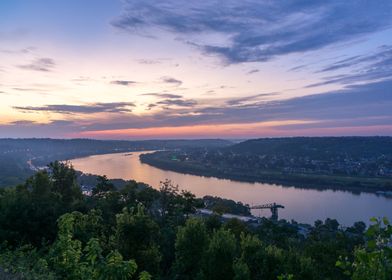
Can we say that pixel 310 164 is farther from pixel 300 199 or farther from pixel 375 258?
pixel 375 258

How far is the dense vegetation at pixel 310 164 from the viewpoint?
48844 mm

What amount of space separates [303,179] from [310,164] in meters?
15.4

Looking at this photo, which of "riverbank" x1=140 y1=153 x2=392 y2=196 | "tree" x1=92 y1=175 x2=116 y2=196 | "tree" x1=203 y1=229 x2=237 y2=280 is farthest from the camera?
"riverbank" x1=140 y1=153 x2=392 y2=196

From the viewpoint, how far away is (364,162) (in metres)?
65.1

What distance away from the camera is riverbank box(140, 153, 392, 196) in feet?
145

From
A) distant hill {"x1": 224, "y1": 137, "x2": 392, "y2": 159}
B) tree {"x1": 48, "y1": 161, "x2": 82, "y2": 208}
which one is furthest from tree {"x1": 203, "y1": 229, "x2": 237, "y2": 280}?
distant hill {"x1": 224, "y1": 137, "x2": 392, "y2": 159}

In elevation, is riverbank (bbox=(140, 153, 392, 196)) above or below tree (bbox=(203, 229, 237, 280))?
below

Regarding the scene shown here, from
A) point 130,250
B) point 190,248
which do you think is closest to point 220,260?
point 190,248

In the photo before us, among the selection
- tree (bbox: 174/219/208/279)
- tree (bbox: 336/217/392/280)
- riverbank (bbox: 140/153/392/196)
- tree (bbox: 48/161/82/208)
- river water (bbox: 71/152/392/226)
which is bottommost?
river water (bbox: 71/152/392/226)

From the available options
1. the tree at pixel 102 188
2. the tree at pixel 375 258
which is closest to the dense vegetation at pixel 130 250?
the tree at pixel 375 258

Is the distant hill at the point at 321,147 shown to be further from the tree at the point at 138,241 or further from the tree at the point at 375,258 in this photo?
Answer: the tree at the point at 375,258

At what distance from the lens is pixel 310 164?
2525 inches

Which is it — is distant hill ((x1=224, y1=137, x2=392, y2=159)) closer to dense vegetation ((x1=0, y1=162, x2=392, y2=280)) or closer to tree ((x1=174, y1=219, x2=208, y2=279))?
dense vegetation ((x1=0, y1=162, x2=392, y2=280))

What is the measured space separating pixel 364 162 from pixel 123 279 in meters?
69.0
